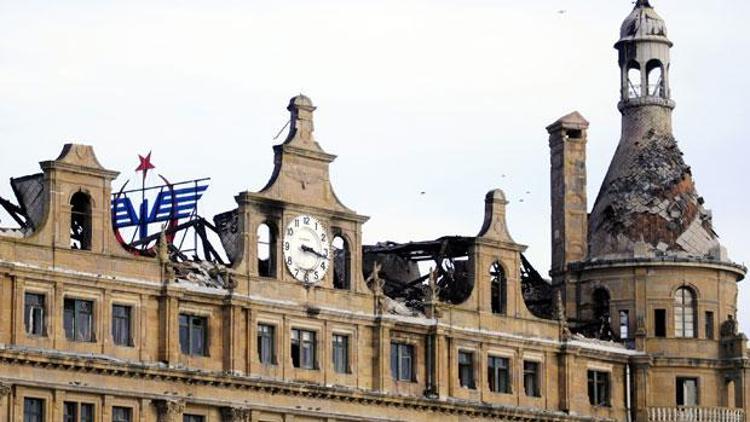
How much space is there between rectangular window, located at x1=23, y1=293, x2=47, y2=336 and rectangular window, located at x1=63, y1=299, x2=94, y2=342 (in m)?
1.06

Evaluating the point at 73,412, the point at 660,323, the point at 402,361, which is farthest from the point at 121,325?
the point at 660,323

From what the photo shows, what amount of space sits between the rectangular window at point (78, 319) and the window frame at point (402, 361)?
16.3m

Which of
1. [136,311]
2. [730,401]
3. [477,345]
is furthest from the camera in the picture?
[730,401]

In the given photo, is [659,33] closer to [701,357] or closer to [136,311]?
[701,357]

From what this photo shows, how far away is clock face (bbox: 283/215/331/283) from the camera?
4621 inches

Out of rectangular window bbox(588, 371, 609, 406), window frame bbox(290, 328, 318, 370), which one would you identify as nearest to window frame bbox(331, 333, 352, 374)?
window frame bbox(290, 328, 318, 370)

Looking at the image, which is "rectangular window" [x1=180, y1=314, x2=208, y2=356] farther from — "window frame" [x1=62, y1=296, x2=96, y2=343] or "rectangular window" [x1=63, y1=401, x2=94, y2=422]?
"rectangular window" [x1=63, y1=401, x2=94, y2=422]

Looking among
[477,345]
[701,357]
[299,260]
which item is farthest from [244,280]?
[701,357]

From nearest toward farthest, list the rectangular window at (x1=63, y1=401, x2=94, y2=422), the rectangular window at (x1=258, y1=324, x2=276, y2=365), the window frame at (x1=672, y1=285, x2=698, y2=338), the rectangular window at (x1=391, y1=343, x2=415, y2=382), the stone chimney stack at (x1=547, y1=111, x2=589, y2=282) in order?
the rectangular window at (x1=63, y1=401, x2=94, y2=422) < the rectangular window at (x1=258, y1=324, x2=276, y2=365) < the rectangular window at (x1=391, y1=343, x2=415, y2=382) < the window frame at (x1=672, y1=285, x2=698, y2=338) < the stone chimney stack at (x1=547, y1=111, x2=589, y2=282)

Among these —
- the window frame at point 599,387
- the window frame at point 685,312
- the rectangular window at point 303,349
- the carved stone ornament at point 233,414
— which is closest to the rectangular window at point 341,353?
the rectangular window at point 303,349

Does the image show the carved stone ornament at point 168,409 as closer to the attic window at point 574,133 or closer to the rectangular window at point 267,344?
the rectangular window at point 267,344

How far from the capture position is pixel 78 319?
110062 mm

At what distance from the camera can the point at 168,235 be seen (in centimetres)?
11619

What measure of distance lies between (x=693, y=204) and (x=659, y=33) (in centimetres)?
880
